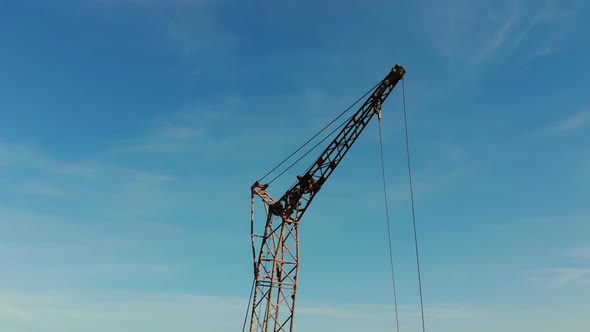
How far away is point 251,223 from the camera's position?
35.4 metres

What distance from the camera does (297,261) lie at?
34688 millimetres

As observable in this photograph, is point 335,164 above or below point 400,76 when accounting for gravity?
below

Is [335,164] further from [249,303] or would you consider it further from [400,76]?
[249,303]

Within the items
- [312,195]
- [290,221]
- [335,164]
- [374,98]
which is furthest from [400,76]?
[290,221]

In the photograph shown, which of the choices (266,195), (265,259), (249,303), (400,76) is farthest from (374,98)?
(249,303)

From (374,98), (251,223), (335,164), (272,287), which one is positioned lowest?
(272,287)

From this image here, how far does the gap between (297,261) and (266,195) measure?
520cm

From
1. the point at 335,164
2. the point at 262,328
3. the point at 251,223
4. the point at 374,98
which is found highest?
the point at 374,98

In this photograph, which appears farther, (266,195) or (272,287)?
(266,195)

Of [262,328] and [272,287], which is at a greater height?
[272,287]

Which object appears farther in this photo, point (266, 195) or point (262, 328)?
point (266, 195)

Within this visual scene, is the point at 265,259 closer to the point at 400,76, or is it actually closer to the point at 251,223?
the point at 251,223

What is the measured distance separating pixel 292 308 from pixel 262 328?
2.38 meters

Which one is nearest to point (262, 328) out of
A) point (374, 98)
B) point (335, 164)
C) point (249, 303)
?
point (249, 303)
